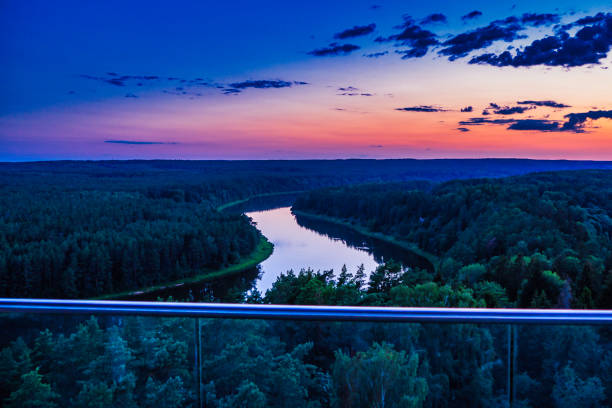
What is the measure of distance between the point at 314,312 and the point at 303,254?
872 inches

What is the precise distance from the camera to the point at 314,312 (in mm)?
1019

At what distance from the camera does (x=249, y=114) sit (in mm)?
21172

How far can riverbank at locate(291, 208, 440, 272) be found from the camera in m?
24.8

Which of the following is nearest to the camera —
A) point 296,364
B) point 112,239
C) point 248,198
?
point 296,364

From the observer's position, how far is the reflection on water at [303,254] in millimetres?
20312

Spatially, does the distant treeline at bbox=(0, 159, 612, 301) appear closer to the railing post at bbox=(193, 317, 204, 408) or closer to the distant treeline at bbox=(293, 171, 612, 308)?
the distant treeline at bbox=(293, 171, 612, 308)

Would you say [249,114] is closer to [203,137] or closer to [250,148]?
[203,137]

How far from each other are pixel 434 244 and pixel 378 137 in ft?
23.5

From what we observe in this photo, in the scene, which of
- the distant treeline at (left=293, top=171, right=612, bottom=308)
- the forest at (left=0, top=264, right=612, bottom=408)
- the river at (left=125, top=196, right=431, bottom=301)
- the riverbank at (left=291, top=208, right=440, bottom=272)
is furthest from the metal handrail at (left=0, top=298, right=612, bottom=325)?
the riverbank at (left=291, top=208, right=440, bottom=272)

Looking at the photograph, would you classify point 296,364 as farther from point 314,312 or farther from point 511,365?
point 511,365

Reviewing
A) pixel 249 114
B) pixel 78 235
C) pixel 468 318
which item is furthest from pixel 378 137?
pixel 468 318

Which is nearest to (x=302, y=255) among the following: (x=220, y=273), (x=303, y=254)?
(x=303, y=254)

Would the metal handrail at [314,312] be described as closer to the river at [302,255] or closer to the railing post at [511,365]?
the railing post at [511,365]

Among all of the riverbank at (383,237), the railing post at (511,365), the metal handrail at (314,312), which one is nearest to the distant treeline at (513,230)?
the riverbank at (383,237)
